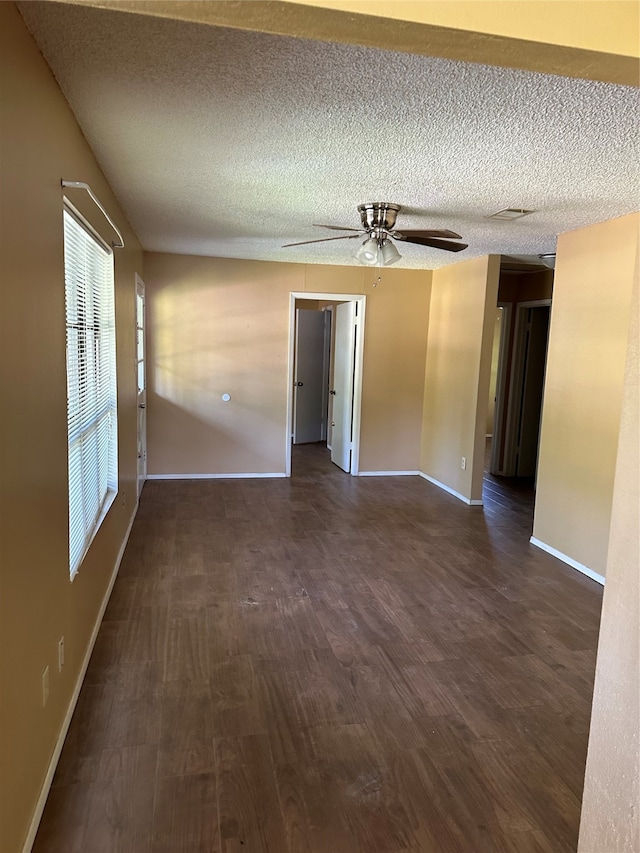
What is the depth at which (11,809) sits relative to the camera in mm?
1475

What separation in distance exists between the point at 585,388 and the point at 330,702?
2.78 meters

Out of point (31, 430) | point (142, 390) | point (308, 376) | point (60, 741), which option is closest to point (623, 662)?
point (31, 430)

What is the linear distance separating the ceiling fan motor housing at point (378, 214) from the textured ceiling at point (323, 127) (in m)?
0.10

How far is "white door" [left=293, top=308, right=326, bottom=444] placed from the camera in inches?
328

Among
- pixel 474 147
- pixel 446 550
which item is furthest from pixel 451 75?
pixel 446 550

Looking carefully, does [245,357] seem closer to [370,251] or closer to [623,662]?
[370,251]

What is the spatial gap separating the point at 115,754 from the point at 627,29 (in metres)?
2.65

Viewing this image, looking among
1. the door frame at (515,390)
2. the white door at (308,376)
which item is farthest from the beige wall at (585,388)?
the white door at (308,376)

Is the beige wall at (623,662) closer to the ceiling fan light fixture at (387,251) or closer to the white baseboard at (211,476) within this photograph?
the ceiling fan light fixture at (387,251)

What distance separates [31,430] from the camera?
165cm

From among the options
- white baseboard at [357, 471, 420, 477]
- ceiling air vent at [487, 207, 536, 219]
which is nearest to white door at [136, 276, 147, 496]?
white baseboard at [357, 471, 420, 477]

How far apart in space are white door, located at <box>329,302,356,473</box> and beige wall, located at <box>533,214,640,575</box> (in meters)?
2.72

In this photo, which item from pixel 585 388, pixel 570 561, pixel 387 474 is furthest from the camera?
pixel 387 474

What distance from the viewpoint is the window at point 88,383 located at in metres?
2.41
